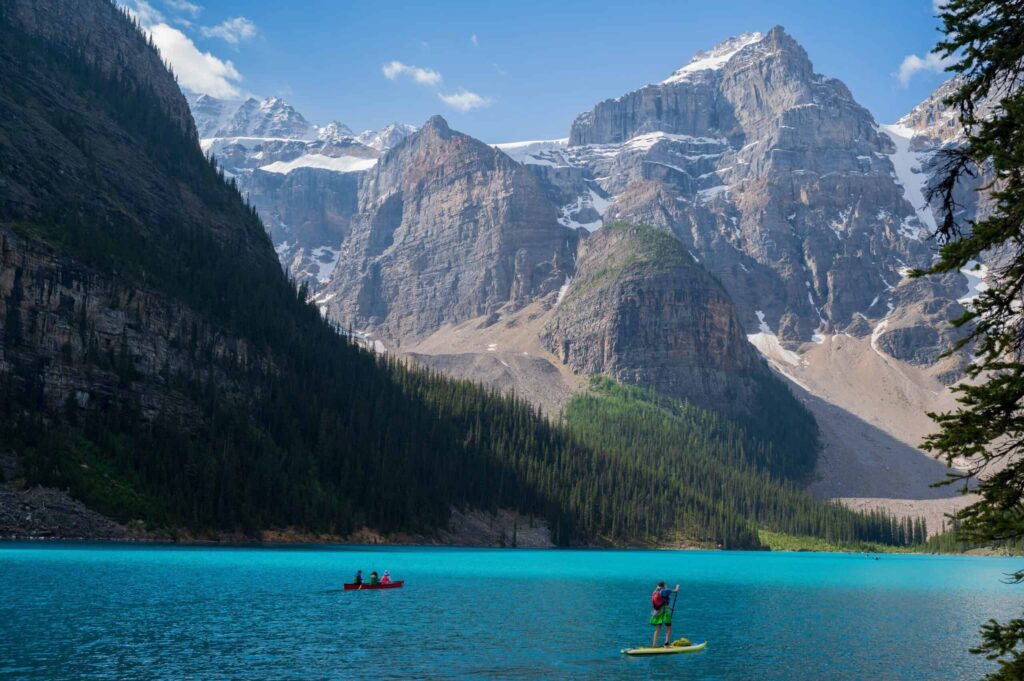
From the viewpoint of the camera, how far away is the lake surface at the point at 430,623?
141 ft

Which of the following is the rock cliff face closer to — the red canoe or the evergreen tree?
the red canoe

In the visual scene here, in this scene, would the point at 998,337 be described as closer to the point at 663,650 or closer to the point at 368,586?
the point at 663,650

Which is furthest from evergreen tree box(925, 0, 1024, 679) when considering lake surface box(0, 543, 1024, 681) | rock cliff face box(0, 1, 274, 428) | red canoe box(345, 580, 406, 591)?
rock cliff face box(0, 1, 274, 428)

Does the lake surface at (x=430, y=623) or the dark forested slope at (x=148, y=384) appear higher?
the dark forested slope at (x=148, y=384)

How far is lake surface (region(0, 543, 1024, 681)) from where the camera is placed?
43125mm

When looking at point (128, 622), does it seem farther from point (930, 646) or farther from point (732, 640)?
point (930, 646)

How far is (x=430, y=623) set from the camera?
195 ft

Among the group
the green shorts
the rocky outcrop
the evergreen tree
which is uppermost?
the rocky outcrop

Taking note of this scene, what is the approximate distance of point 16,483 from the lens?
110250mm

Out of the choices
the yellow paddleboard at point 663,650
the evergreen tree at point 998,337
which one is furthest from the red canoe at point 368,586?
the evergreen tree at point 998,337

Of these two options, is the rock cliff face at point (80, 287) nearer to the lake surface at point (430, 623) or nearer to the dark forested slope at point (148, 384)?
the dark forested slope at point (148, 384)

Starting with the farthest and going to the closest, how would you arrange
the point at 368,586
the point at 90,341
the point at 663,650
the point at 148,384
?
the point at 148,384
the point at 90,341
the point at 368,586
the point at 663,650

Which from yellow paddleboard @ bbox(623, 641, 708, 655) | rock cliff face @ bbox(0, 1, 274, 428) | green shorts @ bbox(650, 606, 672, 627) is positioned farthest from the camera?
rock cliff face @ bbox(0, 1, 274, 428)

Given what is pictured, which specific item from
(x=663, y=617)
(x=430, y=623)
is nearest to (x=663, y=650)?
(x=663, y=617)
